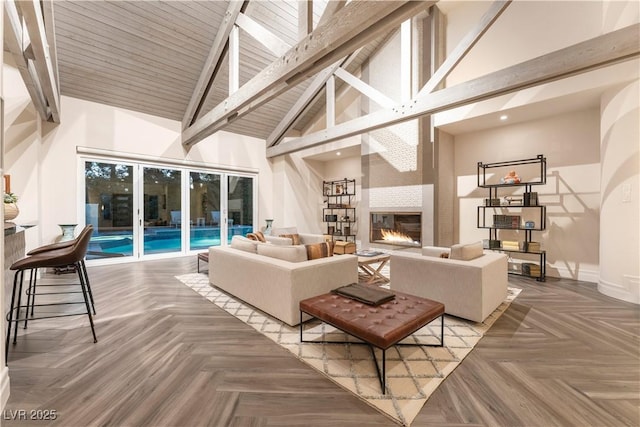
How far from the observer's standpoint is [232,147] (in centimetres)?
693

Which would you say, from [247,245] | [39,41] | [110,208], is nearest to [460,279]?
[247,245]

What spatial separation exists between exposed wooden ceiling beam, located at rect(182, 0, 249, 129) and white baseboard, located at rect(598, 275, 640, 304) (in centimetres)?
650

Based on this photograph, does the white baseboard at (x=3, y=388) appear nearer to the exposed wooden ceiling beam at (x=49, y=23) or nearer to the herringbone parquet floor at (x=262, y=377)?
the herringbone parquet floor at (x=262, y=377)

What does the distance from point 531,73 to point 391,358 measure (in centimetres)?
319

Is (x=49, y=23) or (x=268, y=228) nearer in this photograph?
(x=49, y=23)

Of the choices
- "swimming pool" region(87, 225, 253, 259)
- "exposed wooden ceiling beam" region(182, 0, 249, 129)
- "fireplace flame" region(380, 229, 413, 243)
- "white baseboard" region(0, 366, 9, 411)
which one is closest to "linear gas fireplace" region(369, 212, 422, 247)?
"fireplace flame" region(380, 229, 413, 243)

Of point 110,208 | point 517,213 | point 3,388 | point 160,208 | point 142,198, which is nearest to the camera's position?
point 3,388

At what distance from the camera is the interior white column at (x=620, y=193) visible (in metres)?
3.21

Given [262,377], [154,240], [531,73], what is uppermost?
[531,73]

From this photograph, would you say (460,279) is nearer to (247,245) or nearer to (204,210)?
(247,245)

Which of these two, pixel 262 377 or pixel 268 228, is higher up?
pixel 268 228

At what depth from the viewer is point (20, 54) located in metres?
2.71

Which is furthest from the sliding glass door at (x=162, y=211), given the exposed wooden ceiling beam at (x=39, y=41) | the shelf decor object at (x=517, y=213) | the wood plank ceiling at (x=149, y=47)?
the shelf decor object at (x=517, y=213)

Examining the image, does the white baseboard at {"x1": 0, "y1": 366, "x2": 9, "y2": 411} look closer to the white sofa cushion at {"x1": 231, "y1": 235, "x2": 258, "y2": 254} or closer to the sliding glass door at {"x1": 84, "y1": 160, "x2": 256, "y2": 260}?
the white sofa cushion at {"x1": 231, "y1": 235, "x2": 258, "y2": 254}
